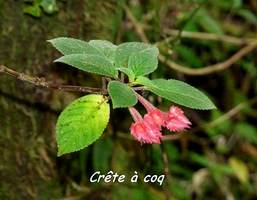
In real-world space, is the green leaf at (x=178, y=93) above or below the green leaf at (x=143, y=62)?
below

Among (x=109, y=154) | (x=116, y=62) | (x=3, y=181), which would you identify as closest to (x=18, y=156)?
(x=3, y=181)

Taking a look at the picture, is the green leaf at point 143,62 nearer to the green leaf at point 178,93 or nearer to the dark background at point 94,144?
the green leaf at point 178,93

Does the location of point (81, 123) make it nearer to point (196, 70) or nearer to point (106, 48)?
point (106, 48)

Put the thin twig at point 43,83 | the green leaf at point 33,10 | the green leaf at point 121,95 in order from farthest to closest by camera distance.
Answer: the green leaf at point 33,10, the thin twig at point 43,83, the green leaf at point 121,95

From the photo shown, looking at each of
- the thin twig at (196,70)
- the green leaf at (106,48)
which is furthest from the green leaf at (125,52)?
the thin twig at (196,70)

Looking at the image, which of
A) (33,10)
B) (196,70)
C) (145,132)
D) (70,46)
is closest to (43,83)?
(70,46)

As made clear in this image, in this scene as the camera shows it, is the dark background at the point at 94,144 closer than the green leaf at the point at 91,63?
No

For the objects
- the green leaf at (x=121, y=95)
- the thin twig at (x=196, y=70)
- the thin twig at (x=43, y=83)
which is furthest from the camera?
the thin twig at (x=196, y=70)
